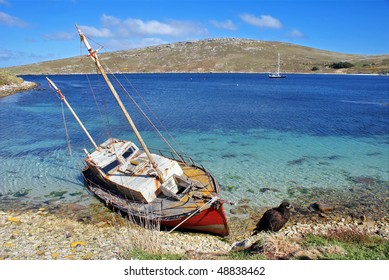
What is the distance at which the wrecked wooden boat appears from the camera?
701 inches

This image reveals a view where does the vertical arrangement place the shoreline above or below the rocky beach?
above

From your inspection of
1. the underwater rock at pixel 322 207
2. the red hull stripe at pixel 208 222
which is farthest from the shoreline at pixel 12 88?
the underwater rock at pixel 322 207

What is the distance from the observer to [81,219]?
20375 millimetres

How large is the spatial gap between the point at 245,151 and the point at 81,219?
20434 mm

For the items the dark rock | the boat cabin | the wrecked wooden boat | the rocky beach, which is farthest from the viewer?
the boat cabin

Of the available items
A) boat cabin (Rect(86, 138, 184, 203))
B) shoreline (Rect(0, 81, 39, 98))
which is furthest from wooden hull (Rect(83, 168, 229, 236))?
shoreline (Rect(0, 81, 39, 98))

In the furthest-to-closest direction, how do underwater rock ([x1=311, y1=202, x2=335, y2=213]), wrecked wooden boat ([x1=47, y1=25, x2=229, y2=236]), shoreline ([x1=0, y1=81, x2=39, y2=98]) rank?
shoreline ([x1=0, y1=81, x2=39, y2=98])
underwater rock ([x1=311, y1=202, x2=335, y2=213])
wrecked wooden boat ([x1=47, y1=25, x2=229, y2=236])

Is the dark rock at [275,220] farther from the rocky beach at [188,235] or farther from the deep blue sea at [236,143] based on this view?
the deep blue sea at [236,143]

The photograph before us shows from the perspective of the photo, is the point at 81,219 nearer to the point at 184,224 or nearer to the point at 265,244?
the point at 184,224

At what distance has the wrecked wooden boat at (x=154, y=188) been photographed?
1781cm

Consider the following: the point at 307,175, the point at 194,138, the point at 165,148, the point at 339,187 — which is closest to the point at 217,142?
the point at 194,138

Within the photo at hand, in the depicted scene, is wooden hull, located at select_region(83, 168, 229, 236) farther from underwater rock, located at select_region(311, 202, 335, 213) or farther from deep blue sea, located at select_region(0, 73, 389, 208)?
underwater rock, located at select_region(311, 202, 335, 213)

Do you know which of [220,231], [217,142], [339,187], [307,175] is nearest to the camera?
Answer: [220,231]

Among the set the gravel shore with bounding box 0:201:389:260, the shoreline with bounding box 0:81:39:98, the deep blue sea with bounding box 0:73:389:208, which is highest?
the shoreline with bounding box 0:81:39:98
